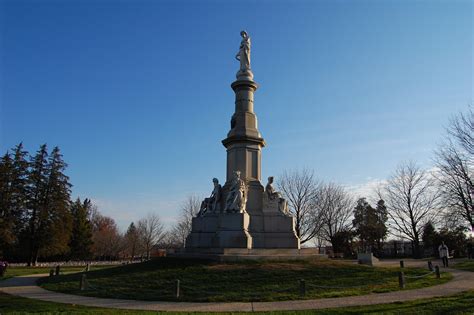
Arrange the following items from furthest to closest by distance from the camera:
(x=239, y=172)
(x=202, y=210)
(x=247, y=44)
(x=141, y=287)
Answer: (x=247, y=44) → (x=202, y=210) → (x=239, y=172) → (x=141, y=287)

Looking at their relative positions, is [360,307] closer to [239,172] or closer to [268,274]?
[268,274]

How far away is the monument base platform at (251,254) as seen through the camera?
61.9ft

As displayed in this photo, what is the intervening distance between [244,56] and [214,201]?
35.8 feet

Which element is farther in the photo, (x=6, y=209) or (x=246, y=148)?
(x=6, y=209)

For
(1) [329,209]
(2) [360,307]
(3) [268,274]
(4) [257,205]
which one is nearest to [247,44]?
(4) [257,205]

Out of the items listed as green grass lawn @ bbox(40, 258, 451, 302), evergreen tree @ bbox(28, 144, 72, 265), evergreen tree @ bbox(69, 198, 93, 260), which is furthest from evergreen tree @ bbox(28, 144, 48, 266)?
green grass lawn @ bbox(40, 258, 451, 302)

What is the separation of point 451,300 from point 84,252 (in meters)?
56.4

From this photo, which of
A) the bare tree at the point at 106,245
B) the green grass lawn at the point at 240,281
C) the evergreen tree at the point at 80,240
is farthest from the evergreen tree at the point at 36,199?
the green grass lawn at the point at 240,281

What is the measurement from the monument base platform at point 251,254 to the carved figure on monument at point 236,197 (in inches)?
102

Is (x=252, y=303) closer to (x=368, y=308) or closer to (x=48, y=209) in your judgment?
(x=368, y=308)

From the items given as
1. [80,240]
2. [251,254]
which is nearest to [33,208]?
[80,240]

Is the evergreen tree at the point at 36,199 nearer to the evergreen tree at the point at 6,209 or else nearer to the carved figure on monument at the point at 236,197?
the evergreen tree at the point at 6,209

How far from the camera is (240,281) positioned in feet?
51.3

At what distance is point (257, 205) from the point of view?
23.1 m
